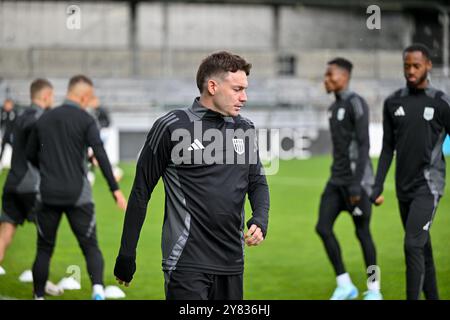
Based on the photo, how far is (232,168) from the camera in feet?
16.8

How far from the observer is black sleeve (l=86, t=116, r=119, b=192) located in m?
8.05

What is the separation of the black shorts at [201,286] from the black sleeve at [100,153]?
3053 millimetres

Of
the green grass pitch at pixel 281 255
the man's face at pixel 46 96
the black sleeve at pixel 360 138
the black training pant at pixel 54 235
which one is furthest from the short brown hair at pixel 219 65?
the man's face at pixel 46 96

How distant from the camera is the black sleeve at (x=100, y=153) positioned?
805 centimetres

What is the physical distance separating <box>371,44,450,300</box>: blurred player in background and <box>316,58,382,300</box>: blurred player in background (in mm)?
1283

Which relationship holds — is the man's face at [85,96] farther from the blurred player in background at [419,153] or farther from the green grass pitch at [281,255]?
the blurred player in background at [419,153]

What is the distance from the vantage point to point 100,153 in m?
8.06

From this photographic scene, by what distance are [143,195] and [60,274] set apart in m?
5.66

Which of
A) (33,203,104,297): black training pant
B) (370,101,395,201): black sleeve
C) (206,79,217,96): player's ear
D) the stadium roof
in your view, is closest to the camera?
(206,79,217,96): player's ear

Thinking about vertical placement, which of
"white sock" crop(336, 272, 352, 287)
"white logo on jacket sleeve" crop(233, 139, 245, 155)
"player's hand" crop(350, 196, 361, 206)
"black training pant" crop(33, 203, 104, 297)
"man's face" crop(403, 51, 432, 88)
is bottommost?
"white sock" crop(336, 272, 352, 287)

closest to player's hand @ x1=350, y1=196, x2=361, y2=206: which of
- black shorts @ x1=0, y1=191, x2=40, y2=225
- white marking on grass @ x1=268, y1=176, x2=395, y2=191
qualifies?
black shorts @ x1=0, y1=191, x2=40, y2=225

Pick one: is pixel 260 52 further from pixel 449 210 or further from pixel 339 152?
pixel 339 152

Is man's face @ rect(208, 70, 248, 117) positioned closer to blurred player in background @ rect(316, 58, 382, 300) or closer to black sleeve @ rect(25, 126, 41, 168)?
black sleeve @ rect(25, 126, 41, 168)

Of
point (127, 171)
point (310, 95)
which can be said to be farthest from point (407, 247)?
point (310, 95)
